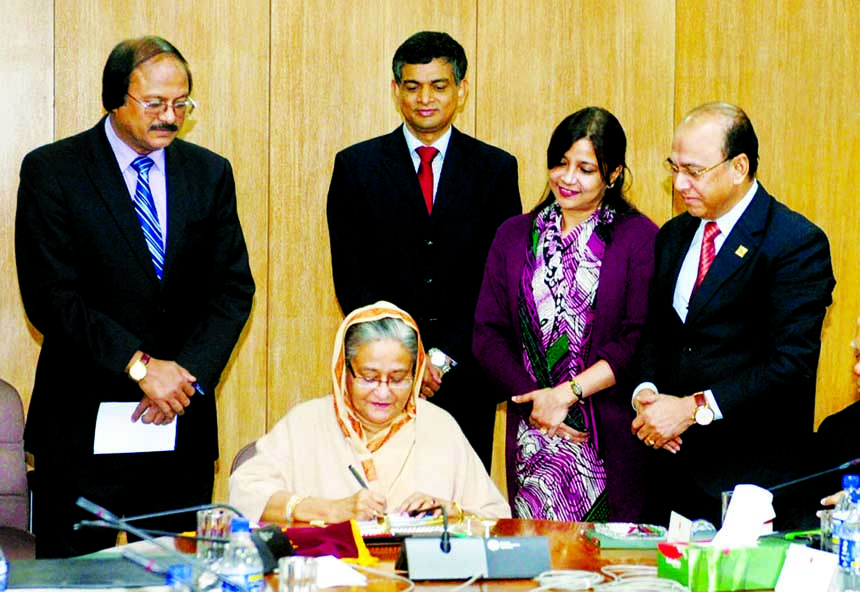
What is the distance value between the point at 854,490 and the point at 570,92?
3.47m

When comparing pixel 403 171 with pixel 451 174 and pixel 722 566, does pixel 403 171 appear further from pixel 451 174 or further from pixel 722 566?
pixel 722 566

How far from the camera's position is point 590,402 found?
14.2 feet

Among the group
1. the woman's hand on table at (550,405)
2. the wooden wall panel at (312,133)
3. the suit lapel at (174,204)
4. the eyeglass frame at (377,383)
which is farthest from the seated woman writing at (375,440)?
the wooden wall panel at (312,133)

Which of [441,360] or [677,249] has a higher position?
[677,249]

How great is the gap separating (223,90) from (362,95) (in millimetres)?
639

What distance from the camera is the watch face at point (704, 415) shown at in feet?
13.2

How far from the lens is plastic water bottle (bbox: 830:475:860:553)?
9.53ft

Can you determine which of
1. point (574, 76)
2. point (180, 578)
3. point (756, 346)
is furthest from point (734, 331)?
point (574, 76)

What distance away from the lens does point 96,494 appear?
4.19m

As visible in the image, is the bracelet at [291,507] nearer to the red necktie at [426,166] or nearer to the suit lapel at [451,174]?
the suit lapel at [451,174]

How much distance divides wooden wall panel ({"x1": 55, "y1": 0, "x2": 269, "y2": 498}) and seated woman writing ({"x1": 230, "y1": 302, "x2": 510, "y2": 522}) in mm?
2239

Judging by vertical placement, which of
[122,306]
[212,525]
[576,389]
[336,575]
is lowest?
[336,575]

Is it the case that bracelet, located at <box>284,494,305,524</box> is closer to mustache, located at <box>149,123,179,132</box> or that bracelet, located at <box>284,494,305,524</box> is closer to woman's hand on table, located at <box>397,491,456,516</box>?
woman's hand on table, located at <box>397,491,456,516</box>

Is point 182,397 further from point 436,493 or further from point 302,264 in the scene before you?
point 302,264
